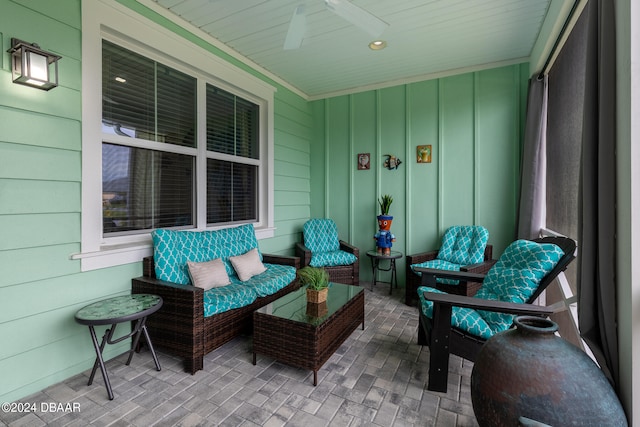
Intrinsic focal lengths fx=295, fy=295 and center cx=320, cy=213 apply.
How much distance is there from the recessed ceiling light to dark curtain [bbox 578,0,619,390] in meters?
1.97

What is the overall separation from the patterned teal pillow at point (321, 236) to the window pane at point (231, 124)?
129 centimetres

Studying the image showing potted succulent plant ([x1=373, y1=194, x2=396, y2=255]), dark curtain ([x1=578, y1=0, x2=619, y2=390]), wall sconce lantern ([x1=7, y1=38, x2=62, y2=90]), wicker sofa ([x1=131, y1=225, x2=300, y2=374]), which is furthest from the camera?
potted succulent plant ([x1=373, y1=194, x2=396, y2=255])

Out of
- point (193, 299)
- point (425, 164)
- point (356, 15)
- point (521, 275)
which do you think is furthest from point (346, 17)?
point (425, 164)

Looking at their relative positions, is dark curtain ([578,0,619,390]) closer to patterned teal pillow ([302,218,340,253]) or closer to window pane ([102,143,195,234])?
patterned teal pillow ([302,218,340,253])

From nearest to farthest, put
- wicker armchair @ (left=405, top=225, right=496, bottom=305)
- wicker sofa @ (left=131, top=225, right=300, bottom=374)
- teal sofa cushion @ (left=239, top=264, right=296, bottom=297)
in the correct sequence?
1. wicker sofa @ (left=131, top=225, right=300, bottom=374)
2. teal sofa cushion @ (left=239, top=264, right=296, bottom=297)
3. wicker armchair @ (left=405, top=225, right=496, bottom=305)

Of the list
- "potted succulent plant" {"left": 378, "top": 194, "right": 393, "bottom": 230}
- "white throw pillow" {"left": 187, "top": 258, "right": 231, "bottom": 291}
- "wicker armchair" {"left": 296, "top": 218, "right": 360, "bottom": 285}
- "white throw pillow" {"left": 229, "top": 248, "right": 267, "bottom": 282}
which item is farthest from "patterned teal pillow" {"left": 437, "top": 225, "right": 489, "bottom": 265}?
"white throw pillow" {"left": 187, "top": 258, "right": 231, "bottom": 291}

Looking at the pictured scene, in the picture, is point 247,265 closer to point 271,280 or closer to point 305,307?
point 271,280

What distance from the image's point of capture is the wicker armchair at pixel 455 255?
347cm

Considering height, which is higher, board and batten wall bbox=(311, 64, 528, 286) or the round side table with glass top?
board and batten wall bbox=(311, 64, 528, 286)

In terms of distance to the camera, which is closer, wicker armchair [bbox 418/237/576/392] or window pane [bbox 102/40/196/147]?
wicker armchair [bbox 418/237/576/392]

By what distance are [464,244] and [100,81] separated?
3.98 m

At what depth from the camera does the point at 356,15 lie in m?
1.96

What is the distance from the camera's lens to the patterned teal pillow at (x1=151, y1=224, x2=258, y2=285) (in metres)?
2.44

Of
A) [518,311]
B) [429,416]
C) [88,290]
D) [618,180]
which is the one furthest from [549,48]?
[88,290]
